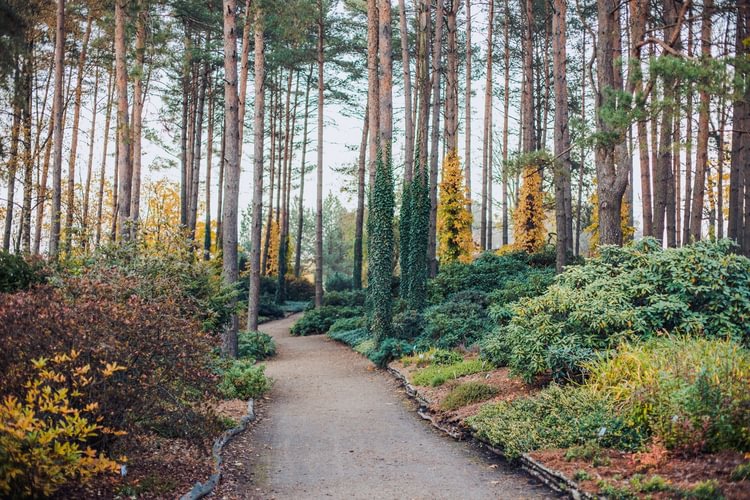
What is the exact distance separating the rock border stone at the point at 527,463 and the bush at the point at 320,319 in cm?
1331

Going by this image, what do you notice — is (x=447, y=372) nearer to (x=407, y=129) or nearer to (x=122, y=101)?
(x=407, y=129)

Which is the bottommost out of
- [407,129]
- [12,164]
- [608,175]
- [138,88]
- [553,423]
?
[553,423]

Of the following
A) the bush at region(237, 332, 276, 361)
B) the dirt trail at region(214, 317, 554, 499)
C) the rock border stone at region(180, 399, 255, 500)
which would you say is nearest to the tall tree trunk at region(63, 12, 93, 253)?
the bush at region(237, 332, 276, 361)

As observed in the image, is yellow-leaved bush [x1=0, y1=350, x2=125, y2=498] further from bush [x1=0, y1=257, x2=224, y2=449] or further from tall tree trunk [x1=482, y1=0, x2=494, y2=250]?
tall tree trunk [x1=482, y1=0, x2=494, y2=250]

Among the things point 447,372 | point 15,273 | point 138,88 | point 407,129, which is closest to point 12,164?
point 138,88

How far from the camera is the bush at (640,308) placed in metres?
9.45

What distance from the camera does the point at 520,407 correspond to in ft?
29.1

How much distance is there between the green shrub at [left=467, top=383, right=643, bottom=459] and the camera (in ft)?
23.5

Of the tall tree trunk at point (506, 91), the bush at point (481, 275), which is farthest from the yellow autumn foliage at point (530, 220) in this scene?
the bush at point (481, 275)

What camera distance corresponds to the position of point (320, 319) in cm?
2591

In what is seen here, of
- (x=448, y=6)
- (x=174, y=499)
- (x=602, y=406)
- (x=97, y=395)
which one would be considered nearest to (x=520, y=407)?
(x=602, y=406)

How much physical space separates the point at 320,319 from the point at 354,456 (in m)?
17.7

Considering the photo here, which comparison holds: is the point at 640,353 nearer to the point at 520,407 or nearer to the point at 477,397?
the point at 520,407

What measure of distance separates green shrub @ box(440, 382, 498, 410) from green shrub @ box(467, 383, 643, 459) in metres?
0.92
